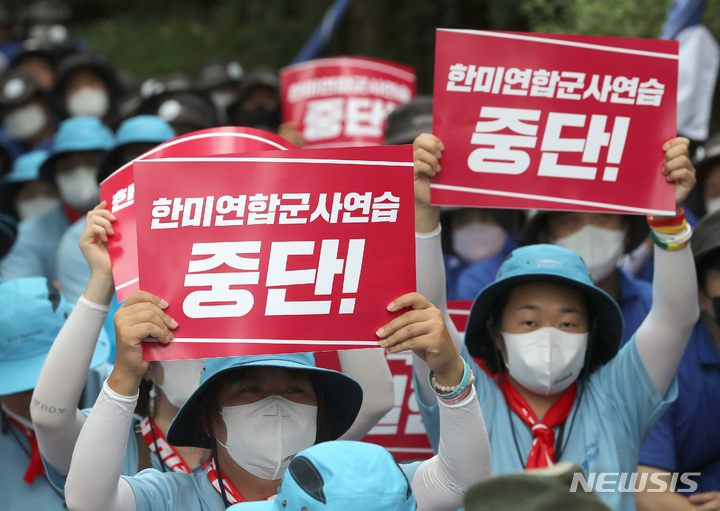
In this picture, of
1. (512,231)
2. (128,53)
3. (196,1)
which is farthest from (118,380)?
(196,1)

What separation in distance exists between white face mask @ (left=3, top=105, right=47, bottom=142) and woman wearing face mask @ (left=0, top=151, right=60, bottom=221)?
1.52 metres

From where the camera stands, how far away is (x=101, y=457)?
2.24 meters

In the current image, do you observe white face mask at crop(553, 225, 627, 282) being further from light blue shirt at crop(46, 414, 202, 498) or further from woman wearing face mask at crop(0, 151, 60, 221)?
woman wearing face mask at crop(0, 151, 60, 221)

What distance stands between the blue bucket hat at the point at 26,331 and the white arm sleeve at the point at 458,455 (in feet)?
4.57

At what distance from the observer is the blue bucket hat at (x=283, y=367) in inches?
99.7

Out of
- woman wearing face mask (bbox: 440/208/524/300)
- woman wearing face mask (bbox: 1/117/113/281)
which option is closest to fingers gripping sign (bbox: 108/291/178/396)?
woman wearing face mask (bbox: 440/208/524/300)

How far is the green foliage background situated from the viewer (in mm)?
7582

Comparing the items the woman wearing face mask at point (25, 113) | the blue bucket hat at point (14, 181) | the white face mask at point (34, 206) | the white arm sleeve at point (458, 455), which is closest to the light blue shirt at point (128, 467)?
the white arm sleeve at point (458, 455)

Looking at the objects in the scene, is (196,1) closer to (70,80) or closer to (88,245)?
(70,80)

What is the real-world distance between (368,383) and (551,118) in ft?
3.95

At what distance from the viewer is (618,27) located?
7.45m

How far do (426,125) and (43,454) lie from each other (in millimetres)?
3295

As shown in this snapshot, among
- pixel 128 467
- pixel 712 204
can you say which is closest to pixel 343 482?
pixel 128 467

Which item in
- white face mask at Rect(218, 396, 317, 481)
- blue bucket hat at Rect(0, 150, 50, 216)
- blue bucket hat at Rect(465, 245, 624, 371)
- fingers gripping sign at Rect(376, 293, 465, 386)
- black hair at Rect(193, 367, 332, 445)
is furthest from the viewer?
blue bucket hat at Rect(0, 150, 50, 216)
